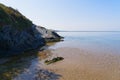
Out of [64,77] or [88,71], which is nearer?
[64,77]

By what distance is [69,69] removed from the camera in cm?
2202

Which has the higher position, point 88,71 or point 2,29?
point 2,29

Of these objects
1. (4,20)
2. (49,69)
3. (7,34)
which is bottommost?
(49,69)

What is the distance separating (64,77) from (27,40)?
2590 cm

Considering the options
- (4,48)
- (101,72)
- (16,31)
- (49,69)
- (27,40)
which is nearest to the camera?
(101,72)

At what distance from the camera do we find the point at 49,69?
21906mm

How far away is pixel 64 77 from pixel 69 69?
363 cm

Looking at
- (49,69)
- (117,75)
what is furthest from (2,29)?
(117,75)

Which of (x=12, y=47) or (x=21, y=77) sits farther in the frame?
(x=12, y=47)

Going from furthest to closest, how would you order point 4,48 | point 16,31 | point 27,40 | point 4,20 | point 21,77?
point 27,40 → point 16,31 → point 4,20 → point 4,48 → point 21,77

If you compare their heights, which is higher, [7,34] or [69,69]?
[7,34]

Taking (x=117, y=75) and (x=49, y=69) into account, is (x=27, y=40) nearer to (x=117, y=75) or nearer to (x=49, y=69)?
(x=49, y=69)

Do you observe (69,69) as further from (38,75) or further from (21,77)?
(21,77)

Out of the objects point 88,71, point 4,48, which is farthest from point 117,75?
point 4,48
